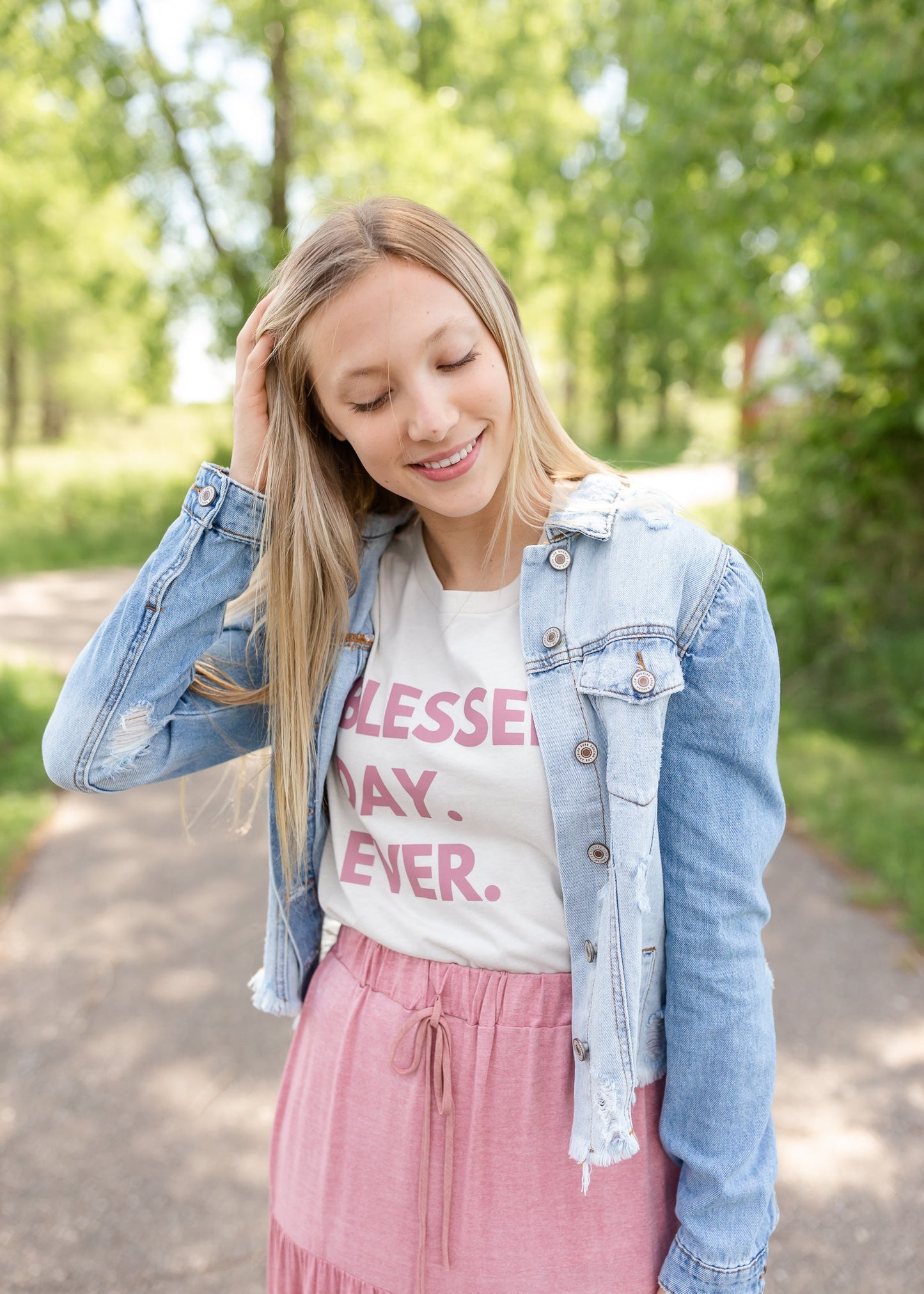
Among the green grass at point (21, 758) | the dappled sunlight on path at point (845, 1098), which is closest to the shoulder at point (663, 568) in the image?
the dappled sunlight on path at point (845, 1098)

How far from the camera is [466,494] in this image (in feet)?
4.90

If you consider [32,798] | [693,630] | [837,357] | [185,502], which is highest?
[837,357]

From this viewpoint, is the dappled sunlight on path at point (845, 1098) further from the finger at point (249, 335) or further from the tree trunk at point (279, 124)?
the tree trunk at point (279, 124)

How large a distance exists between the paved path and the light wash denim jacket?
29 cm

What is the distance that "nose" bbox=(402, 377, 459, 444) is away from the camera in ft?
4.67

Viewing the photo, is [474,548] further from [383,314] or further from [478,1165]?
[478,1165]

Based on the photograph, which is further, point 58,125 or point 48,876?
point 58,125

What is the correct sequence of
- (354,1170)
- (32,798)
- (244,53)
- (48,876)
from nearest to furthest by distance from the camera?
(354,1170), (48,876), (32,798), (244,53)

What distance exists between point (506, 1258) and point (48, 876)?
3776 mm

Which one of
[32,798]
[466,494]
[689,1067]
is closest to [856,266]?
[466,494]

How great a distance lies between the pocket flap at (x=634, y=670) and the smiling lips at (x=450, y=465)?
0.34 meters

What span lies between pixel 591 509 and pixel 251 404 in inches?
22.4

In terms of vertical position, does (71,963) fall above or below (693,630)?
below

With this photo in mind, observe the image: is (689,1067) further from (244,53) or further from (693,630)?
(244,53)
